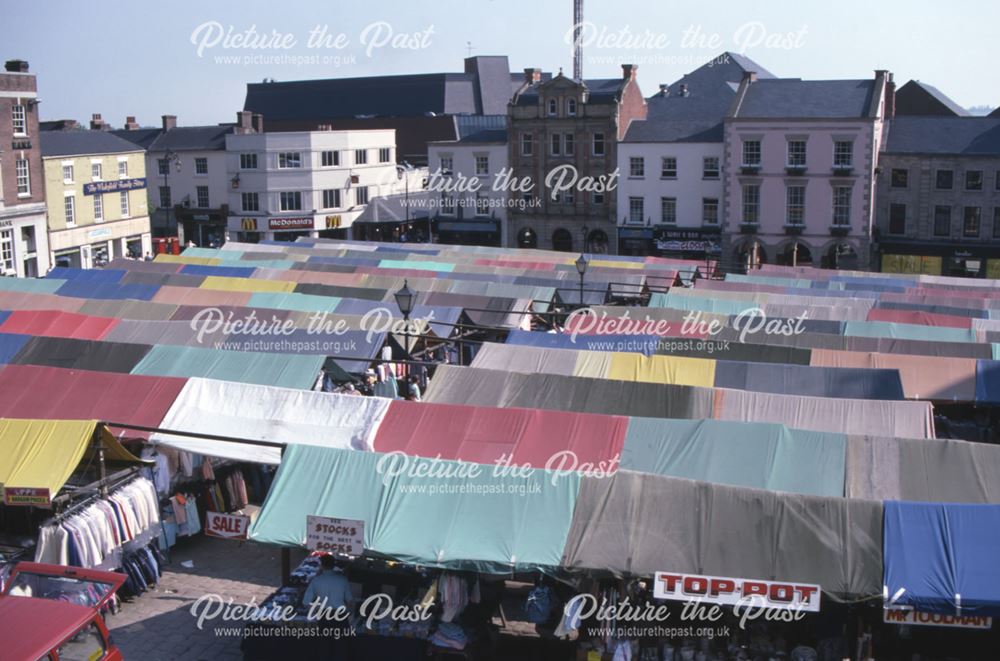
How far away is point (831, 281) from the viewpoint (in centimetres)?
3516

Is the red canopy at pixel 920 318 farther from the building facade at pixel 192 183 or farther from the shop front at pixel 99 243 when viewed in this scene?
the building facade at pixel 192 183

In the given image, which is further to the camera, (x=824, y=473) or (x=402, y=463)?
(x=824, y=473)

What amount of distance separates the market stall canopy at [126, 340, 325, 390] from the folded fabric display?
311 inches

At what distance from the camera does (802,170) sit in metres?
53.6

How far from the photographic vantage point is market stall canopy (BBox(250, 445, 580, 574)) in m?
11.6

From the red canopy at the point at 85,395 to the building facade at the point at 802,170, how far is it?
134 ft

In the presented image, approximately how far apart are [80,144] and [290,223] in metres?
13.3

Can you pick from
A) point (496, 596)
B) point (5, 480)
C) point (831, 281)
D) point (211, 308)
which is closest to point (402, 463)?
point (496, 596)

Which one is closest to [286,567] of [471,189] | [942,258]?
[942,258]

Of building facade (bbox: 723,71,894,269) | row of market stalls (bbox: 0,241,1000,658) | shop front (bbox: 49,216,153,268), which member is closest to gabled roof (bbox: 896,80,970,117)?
building facade (bbox: 723,71,894,269)

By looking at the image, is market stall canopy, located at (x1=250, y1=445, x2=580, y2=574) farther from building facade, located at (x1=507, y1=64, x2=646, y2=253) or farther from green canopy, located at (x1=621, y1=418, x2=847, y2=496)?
building facade, located at (x1=507, y1=64, x2=646, y2=253)

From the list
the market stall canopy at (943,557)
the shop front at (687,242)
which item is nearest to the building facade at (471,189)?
the shop front at (687,242)

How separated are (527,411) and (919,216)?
43.1 metres

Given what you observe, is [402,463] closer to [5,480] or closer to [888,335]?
[5,480]
